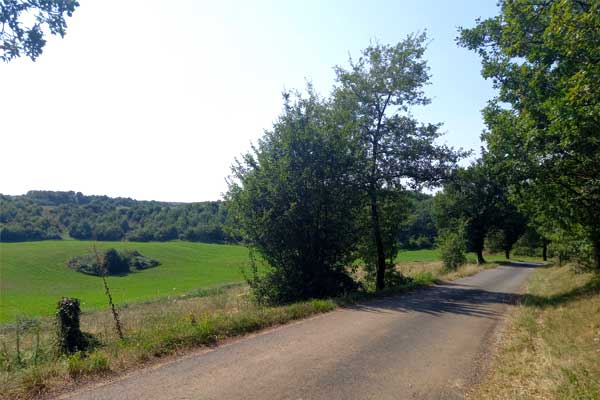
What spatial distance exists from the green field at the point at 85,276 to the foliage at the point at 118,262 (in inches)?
47.9

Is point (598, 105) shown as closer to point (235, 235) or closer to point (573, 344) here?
point (573, 344)

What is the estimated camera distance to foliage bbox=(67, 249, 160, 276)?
6102 centimetres

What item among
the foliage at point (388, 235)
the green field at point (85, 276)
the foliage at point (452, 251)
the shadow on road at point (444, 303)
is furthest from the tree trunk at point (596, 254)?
the green field at point (85, 276)

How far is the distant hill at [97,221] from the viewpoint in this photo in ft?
283

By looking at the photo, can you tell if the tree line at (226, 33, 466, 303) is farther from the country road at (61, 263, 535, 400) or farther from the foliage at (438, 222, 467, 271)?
the foliage at (438, 222, 467, 271)

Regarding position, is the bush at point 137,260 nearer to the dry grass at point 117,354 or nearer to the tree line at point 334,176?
the tree line at point 334,176

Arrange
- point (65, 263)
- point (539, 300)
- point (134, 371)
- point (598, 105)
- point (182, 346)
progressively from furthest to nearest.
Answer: point (65, 263)
point (539, 300)
point (598, 105)
point (182, 346)
point (134, 371)

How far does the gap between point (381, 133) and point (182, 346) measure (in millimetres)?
14257

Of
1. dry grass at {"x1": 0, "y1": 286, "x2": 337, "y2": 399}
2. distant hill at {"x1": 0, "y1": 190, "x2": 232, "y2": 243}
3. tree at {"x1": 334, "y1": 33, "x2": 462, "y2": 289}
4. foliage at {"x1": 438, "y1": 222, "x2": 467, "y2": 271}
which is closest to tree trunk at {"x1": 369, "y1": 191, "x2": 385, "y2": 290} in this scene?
tree at {"x1": 334, "y1": 33, "x2": 462, "y2": 289}

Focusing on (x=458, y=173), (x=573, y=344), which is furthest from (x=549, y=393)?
(x=458, y=173)

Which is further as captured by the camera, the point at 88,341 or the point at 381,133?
the point at 381,133

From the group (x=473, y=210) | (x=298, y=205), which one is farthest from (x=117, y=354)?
(x=473, y=210)

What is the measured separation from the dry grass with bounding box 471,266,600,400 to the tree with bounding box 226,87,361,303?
22.7ft

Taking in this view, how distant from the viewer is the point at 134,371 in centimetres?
584
